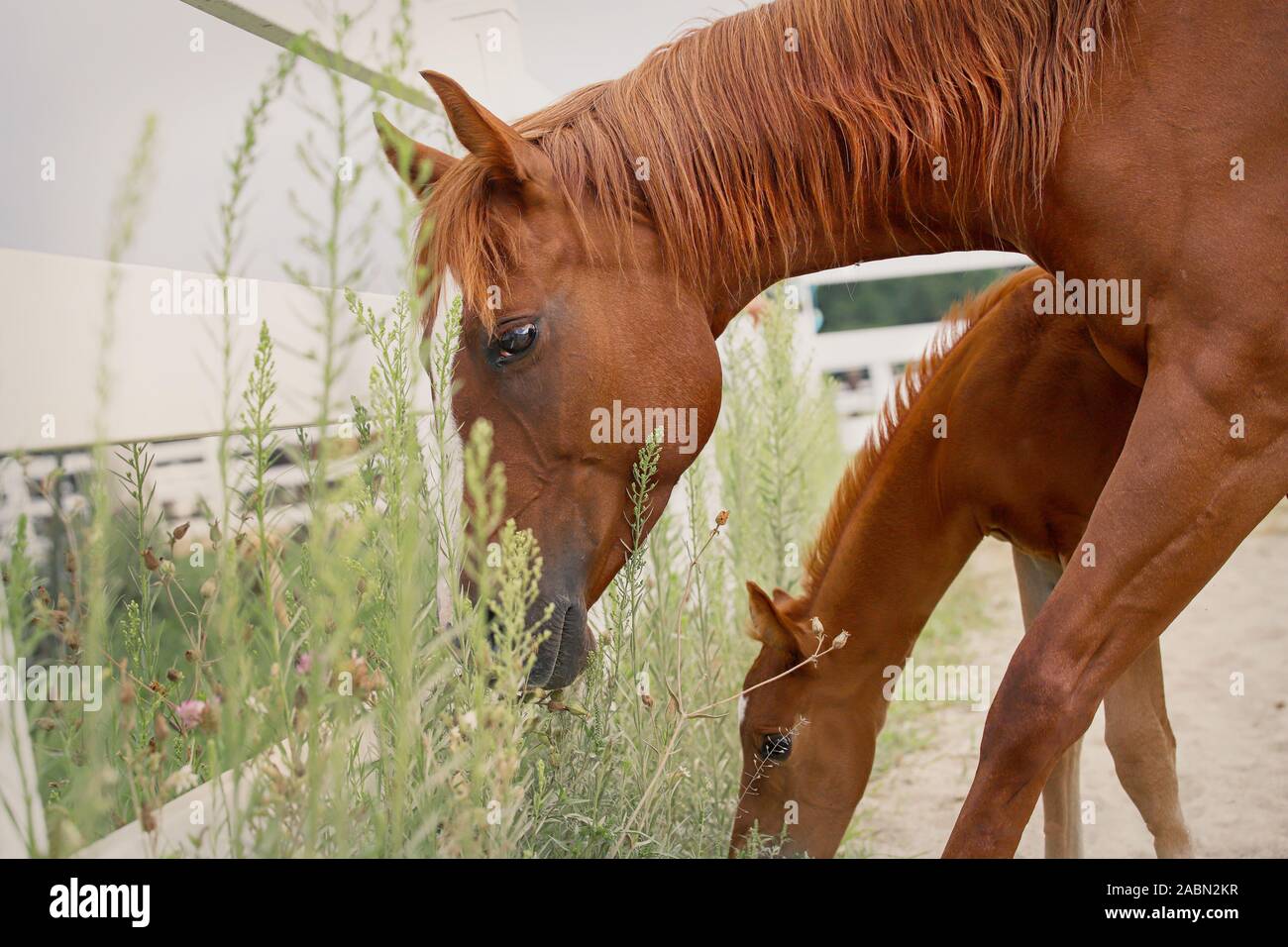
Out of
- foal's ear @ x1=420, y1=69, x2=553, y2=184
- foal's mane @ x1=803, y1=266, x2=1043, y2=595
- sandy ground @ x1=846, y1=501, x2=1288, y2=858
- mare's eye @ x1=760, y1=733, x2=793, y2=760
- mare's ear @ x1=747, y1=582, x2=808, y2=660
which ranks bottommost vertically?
sandy ground @ x1=846, y1=501, x2=1288, y2=858

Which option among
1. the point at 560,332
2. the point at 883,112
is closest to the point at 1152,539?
the point at 883,112

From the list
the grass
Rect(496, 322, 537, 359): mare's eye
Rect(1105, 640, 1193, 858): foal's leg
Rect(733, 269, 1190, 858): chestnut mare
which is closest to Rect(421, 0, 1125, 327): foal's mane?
Rect(496, 322, 537, 359): mare's eye

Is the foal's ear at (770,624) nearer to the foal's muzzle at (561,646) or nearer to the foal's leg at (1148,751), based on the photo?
the foal's muzzle at (561,646)

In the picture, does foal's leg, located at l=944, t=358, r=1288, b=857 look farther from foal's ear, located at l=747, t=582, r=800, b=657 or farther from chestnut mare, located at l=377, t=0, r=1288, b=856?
foal's ear, located at l=747, t=582, r=800, b=657

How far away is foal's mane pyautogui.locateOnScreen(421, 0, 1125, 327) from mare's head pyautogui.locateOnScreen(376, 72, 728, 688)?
2 centimetres

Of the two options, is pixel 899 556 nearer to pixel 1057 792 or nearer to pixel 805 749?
pixel 805 749

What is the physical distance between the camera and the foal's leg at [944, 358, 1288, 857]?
1738 mm

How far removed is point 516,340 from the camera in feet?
6.47

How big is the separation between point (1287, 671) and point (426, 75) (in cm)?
462

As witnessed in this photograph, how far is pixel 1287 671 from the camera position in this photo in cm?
445

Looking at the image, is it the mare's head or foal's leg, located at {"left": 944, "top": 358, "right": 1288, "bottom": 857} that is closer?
foal's leg, located at {"left": 944, "top": 358, "right": 1288, "bottom": 857}

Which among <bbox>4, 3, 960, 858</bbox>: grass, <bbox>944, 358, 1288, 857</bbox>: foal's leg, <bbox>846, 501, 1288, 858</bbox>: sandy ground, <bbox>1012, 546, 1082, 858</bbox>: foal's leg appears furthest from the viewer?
<bbox>846, 501, 1288, 858</bbox>: sandy ground
